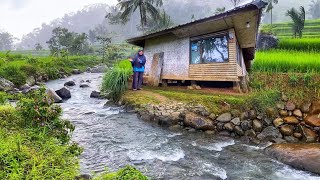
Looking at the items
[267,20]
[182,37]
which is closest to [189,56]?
[182,37]

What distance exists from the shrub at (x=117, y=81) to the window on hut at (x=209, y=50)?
10.3 feet

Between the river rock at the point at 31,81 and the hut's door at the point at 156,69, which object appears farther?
the river rock at the point at 31,81

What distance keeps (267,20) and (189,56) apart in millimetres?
106947

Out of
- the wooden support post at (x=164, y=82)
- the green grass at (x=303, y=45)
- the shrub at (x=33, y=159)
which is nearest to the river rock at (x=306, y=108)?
the wooden support post at (x=164, y=82)

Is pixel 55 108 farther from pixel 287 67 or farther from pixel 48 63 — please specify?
pixel 48 63

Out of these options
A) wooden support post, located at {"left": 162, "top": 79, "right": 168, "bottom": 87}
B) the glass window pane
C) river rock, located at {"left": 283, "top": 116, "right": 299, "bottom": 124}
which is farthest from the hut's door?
river rock, located at {"left": 283, "top": 116, "right": 299, "bottom": 124}

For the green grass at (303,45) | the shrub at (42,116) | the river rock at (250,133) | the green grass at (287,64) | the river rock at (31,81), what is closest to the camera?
the shrub at (42,116)

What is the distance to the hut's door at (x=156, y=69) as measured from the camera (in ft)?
50.5

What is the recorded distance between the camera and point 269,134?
30.4 feet

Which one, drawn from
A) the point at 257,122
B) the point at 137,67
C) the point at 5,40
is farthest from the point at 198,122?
the point at 5,40

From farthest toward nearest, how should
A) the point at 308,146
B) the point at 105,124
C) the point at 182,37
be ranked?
the point at 182,37 < the point at 105,124 < the point at 308,146

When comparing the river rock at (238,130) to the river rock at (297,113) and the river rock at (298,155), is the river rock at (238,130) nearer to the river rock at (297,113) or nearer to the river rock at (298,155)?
the river rock at (298,155)

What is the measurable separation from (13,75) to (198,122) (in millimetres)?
15122

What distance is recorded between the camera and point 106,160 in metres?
7.03
